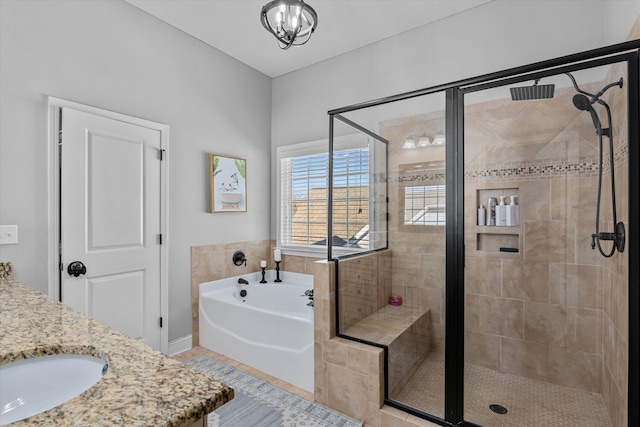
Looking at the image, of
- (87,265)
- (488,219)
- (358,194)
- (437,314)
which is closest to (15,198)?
(87,265)

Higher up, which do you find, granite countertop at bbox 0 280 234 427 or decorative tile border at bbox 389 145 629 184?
decorative tile border at bbox 389 145 629 184

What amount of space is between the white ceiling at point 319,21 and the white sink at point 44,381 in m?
2.66

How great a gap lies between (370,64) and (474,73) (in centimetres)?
97

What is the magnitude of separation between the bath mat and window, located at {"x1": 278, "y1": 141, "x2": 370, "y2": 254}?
3.62ft

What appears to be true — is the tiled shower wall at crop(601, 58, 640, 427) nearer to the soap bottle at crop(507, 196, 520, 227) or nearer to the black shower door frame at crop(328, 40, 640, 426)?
the black shower door frame at crop(328, 40, 640, 426)

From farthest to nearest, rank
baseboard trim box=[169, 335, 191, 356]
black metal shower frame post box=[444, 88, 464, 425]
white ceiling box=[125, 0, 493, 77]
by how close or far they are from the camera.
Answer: baseboard trim box=[169, 335, 191, 356] → white ceiling box=[125, 0, 493, 77] → black metal shower frame post box=[444, 88, 464, 425]

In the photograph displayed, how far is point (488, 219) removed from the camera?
1881 millimetres

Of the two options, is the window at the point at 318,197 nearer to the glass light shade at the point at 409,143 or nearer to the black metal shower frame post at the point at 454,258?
the glass light shade at the point at 409,143

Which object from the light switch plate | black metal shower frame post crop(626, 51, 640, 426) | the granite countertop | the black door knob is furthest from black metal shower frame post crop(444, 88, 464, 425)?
the light switch plate

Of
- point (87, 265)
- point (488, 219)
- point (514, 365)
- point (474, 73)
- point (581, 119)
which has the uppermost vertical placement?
point (474, 73)

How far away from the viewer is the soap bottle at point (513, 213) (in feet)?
5.98

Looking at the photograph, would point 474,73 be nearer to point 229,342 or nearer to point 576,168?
point 576,168

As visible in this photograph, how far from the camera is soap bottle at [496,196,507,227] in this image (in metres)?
1.86

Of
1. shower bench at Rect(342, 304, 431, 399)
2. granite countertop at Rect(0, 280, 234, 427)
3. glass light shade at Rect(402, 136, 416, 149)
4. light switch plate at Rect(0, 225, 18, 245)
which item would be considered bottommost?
shower bench at Rect(342, 304, 431, 399)
